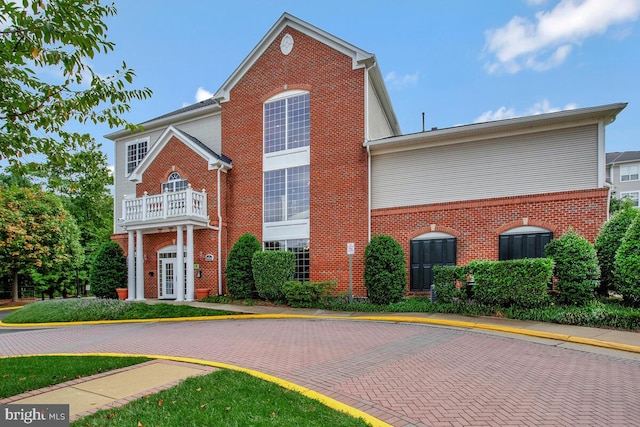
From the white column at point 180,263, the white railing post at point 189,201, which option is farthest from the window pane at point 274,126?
the white column at point 180,263

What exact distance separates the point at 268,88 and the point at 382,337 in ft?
44.5

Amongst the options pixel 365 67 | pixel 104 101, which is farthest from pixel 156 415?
pixel 365 67

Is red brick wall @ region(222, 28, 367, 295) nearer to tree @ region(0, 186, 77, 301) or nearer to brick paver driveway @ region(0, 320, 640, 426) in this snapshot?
brick paver driveway @ region(0, 320, 640, 426)

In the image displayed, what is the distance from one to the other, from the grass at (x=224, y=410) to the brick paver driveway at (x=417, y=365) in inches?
28.6

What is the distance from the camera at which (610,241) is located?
12.0 meters

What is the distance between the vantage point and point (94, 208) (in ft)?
112

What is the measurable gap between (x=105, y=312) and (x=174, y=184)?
25.1ft

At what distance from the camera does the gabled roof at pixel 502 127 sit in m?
→ 13.1

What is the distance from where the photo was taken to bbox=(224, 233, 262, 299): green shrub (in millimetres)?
17109

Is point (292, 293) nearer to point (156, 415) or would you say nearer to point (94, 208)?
point (156, 415)

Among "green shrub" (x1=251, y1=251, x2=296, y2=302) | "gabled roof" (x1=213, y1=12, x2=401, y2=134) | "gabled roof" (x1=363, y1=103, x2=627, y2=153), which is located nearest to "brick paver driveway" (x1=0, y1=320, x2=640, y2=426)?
"green shrub" (x1=251, y1=251, x2=296, y2=302)

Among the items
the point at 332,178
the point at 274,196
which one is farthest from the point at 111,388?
the point at 274,196

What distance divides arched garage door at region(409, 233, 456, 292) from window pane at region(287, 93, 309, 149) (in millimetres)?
6844

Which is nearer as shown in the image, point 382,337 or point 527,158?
point 382,337
